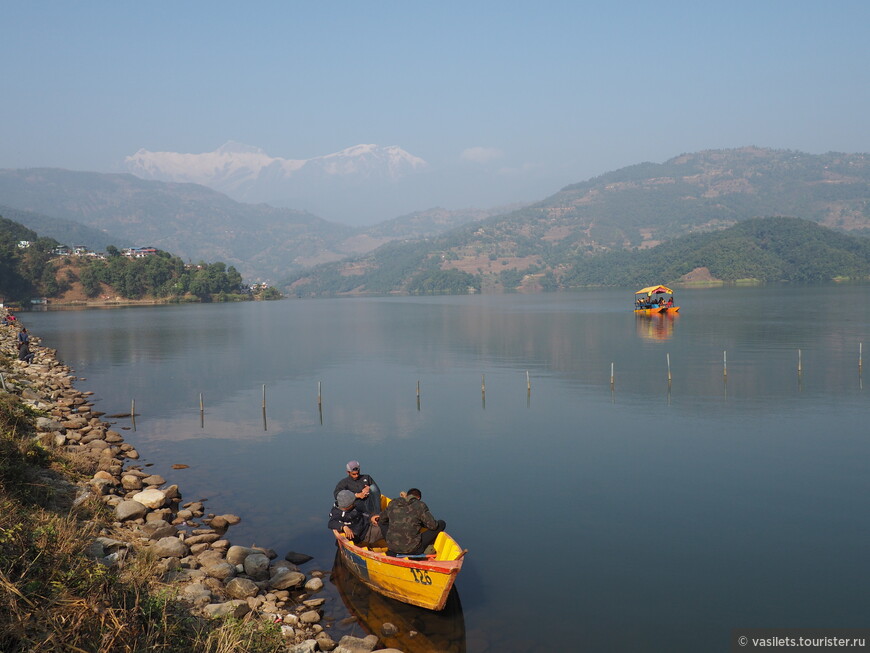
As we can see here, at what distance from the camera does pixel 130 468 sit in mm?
27875

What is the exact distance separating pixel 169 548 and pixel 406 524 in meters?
7.20

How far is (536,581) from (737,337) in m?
71.6

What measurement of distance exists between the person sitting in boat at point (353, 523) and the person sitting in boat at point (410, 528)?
129cm

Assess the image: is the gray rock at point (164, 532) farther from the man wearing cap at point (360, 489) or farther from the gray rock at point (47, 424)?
the gray rock at point (47, 424)

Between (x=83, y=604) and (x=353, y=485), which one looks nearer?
(x=83, y=604)

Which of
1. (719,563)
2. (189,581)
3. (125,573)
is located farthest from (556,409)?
(125,573)

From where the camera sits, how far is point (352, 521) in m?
18.6

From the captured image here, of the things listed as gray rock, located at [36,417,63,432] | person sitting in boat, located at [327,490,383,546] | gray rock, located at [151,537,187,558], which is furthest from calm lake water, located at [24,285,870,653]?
gray rock, located at [36,417,63,432]

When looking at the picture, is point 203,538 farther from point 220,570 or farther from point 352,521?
point 352,521

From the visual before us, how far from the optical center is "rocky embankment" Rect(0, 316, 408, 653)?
1480 cm

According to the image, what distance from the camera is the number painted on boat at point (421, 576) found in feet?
51.5

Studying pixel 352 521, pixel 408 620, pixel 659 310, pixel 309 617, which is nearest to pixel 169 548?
pixel 352 521

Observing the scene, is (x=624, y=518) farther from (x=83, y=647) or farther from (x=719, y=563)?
(x=83, y=647)

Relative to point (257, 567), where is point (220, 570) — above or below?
above
